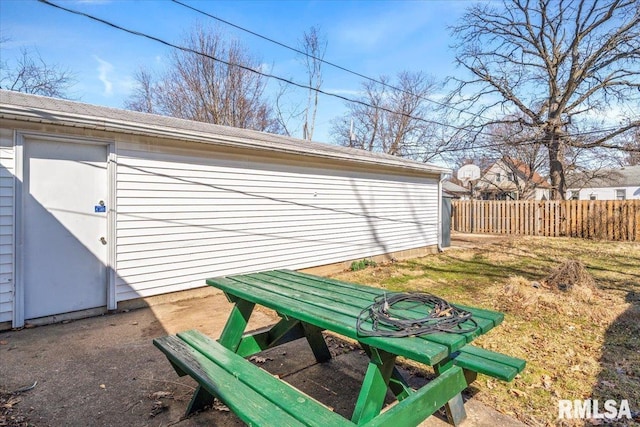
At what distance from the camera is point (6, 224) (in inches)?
154

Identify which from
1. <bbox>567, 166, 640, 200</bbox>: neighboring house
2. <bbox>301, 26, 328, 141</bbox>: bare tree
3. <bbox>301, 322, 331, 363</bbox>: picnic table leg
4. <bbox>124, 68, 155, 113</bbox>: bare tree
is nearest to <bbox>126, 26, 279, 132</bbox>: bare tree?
<bbox>124, 68, 155, 113</bbox>: bare tree

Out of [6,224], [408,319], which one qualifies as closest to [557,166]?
[408,319]

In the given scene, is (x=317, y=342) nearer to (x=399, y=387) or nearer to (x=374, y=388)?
(x=399, y=387)

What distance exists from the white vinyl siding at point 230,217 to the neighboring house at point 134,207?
0.02 meters

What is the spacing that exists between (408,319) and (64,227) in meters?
4.38

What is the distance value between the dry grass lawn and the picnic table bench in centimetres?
74

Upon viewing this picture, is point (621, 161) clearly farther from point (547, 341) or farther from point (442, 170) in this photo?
point (547, 341)

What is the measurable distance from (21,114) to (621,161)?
93.1ft

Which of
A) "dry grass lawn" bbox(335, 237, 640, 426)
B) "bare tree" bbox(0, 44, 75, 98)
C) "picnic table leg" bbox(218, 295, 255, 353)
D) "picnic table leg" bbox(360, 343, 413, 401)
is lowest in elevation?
"dry grass lawn" bbox(335, 237, 640, 426)

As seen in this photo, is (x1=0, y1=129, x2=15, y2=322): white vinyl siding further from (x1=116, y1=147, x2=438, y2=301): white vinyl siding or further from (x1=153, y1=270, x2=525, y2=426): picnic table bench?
(x1=153, y1=270, x2=525, y2=426): picnic table bench

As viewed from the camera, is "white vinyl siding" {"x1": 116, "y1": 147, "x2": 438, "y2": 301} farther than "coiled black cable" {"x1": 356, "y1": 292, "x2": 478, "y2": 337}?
Yes

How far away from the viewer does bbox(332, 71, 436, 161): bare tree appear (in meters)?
25.0

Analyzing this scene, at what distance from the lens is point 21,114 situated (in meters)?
3.72

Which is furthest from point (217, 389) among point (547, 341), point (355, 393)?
point (547, 341)
